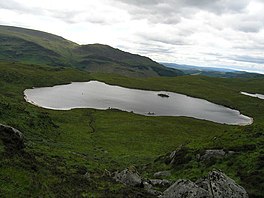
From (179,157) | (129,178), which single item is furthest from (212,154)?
(129,178)

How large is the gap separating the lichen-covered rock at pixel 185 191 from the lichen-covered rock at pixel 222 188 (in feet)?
3.06

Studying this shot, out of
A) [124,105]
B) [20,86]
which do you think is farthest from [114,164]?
[20,86]

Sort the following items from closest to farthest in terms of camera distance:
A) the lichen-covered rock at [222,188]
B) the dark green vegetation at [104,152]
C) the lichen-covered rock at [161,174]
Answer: the dark green vegetation at [104,152], the lichen-covered rock at [222,188], the lichen-covered rock at [161,174]

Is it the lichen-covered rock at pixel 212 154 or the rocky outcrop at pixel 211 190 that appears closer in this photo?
the rocky outcrop at pixel 211 190

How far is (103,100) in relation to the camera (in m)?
154

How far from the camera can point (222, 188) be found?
87.4ft

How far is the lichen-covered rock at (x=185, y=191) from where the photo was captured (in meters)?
25.8

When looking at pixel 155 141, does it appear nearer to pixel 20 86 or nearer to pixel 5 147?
pixel 5 147

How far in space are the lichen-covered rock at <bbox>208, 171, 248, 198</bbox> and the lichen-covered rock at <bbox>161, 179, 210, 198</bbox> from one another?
932 millimetres

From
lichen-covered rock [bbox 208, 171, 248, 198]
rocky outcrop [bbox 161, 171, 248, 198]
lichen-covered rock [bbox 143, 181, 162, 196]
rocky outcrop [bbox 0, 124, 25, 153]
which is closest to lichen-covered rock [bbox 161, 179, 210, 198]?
rocky outcrop [bbox 161, 171, 248, 198]

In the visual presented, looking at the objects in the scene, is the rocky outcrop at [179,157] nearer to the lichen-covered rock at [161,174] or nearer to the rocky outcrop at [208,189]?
the lichen-covered rock at [161,174]

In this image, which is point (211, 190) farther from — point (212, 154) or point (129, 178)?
point (212, 154)

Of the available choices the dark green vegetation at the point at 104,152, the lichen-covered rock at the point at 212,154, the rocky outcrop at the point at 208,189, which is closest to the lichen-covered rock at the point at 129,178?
the dark green vegetation at the point at 104,152

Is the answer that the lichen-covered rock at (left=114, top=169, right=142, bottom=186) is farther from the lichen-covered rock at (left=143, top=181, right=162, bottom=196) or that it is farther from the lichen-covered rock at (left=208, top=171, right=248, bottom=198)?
the lichen-covered rock at (left=208, top=171, right=248, bottom=198)
